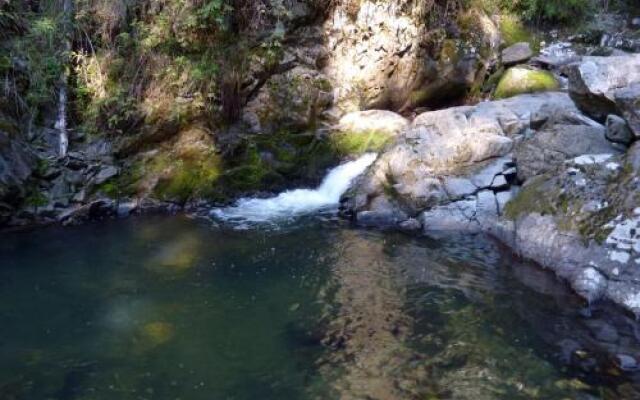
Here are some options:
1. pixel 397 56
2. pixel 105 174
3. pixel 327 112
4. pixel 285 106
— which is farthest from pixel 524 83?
pixel 105 174

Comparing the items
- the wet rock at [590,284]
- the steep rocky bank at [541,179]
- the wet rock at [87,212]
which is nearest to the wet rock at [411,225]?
the steep rocky bank at [541,179]

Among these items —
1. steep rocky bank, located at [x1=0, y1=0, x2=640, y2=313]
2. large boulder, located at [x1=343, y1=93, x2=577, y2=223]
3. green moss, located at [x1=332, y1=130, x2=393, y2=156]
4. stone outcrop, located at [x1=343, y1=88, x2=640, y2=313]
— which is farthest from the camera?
green moss, located at [x1=332, y1=130, x2=393, y2=156]

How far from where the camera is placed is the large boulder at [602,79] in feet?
29.7

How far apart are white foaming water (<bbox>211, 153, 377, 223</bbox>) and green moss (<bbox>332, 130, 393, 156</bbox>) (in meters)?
0.23

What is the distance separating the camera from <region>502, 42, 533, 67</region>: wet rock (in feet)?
44.1

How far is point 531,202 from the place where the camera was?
8.78 meters

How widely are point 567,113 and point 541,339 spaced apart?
5.07m

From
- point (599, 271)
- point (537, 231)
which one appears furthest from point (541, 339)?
point (537, 231)

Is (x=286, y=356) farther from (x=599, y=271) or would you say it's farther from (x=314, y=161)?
(x=314, y=161)

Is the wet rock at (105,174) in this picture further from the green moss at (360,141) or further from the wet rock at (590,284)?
the wet rock at (590,284)

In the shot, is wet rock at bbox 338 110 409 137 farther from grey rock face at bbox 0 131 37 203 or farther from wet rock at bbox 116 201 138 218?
grey rock face at bbox 0 131 37 203

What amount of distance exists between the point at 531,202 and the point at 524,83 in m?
4.60

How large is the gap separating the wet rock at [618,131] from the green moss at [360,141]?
4484 millimetres

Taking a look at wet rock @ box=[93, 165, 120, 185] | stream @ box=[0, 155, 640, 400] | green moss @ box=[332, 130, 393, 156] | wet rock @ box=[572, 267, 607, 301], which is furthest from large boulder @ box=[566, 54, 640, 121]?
wet rock @ box=[93, 165, 120, 185]
